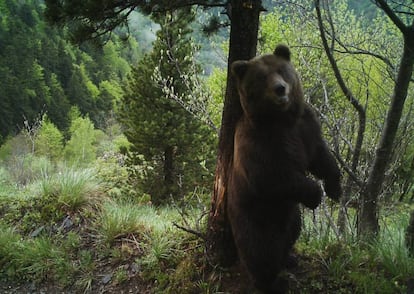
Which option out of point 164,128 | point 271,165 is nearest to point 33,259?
point 271,165

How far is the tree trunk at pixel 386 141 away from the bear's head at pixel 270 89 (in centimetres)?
152

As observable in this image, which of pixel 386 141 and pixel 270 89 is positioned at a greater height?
pixel 270 89

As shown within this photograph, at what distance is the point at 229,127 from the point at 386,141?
172 centimetres

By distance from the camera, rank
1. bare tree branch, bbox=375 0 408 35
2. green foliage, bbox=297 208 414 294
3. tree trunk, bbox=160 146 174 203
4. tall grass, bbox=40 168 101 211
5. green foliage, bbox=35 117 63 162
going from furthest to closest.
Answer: green foliage, bbox=35 117 63 162, tree trunk, bbox=160 146 174 203, tall grass, bbox=40 168 101 211, bare tree branch, bbox=375 0 408 35, green foliage, bbox=297 208 414 294

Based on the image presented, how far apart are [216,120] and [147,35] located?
224ft

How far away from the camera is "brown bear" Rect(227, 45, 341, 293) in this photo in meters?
2.87

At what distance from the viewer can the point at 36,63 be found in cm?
5138

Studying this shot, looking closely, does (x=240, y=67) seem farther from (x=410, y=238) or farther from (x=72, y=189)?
(x=72, y=189)

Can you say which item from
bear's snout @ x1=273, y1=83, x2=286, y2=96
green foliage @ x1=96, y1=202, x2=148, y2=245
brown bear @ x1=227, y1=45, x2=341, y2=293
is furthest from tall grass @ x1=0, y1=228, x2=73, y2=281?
bear's snout @ x1=273, y1=83, x2=286, y2=96

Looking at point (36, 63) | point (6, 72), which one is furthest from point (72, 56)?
point (6, 72)

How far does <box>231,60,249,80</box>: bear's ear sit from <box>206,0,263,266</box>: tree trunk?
485 millimetres

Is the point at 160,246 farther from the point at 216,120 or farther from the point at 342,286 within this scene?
the point at 216,120

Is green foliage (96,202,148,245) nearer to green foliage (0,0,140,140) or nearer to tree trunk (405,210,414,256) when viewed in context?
tree trunk (405,210,414,256)

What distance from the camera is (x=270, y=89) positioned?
275cm
